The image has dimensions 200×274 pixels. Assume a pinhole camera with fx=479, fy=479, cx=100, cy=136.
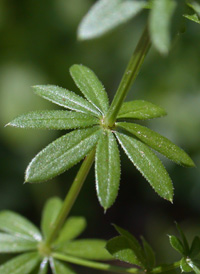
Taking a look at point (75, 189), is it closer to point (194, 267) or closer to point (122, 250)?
point (122, 250)

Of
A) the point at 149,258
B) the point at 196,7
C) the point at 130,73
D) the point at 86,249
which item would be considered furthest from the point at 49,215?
the point at 196,7

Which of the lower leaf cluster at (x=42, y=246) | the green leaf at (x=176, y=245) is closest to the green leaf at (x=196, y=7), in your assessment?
the green leaf at (x=176, y=245)

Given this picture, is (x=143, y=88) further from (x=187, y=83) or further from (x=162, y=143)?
(x=162, y=143)

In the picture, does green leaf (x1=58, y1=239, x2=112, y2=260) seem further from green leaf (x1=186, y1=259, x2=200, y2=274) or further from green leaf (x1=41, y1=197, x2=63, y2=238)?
green leaf (x1=186, y1=259, x2=200, y2=274)

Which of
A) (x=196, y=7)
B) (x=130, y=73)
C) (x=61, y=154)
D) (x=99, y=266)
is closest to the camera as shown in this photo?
(x=196, y=7)

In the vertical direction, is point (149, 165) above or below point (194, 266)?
above

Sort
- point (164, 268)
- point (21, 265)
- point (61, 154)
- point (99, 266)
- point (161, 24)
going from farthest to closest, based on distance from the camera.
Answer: point (21, 265) < point (99, 266) < point (164, 268) < point (61, 154) < point (161, 24)

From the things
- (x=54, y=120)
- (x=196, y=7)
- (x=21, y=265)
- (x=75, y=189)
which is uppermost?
(x=196, y=7)
